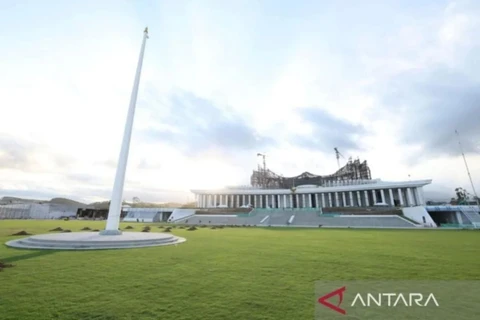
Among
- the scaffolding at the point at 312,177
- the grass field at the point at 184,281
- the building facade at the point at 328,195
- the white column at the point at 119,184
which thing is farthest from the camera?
the scaffolding at the point at 312,177

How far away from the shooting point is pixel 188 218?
52438 mm

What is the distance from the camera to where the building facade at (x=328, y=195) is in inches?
2206

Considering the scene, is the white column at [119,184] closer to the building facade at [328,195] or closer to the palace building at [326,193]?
the palace building at [326,193]

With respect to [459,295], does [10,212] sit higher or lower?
higher

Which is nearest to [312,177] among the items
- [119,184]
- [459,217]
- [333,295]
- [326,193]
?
[326,193]

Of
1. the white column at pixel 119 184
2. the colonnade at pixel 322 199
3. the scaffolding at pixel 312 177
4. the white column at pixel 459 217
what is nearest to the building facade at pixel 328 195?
the colonnade at pixel 322 199

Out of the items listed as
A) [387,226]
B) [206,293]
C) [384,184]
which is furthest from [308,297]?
[384,184]

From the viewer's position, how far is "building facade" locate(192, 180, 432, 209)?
184 ft

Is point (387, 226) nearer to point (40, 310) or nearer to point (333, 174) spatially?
point (40, 310)

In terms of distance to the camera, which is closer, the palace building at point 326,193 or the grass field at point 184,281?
the grass field at point 184,281

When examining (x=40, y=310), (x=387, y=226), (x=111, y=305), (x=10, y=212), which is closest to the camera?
(x=40, y=310)

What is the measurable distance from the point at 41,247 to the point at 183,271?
973 cm

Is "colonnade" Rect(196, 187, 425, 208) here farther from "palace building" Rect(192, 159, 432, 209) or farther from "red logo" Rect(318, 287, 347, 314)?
"red logo" Rect(318, 287, 347, 314)

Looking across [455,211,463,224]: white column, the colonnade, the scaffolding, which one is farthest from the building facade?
[455,211,463,224]: white column
